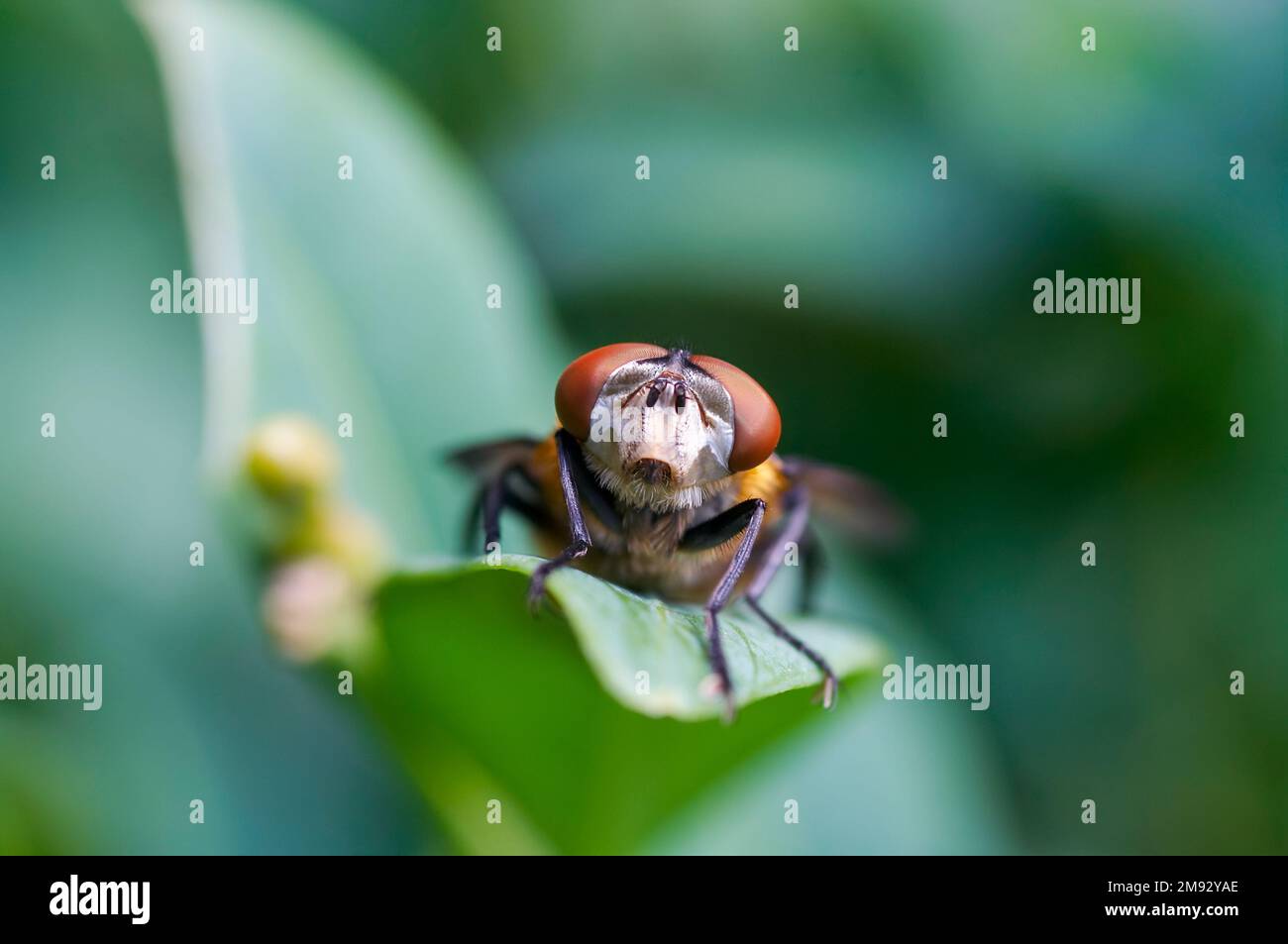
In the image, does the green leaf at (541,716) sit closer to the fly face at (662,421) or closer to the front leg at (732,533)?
the front leg at (732,533)

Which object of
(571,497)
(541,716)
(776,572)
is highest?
(571,497)

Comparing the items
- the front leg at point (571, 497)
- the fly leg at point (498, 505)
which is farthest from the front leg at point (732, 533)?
the fly leg at point (498, 505)

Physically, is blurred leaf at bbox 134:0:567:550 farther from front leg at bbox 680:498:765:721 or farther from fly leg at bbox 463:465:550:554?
front leg at bbox 680:498:765:721

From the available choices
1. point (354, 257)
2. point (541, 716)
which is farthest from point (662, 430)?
point (354, 257)

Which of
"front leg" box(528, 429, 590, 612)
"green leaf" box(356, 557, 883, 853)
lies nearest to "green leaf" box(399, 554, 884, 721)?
"green leaf" box(356, 557, 883, 853)

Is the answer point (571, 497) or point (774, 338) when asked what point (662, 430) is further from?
point (774, 338)

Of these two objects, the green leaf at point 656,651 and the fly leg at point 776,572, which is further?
the fly leg at point 776,572
